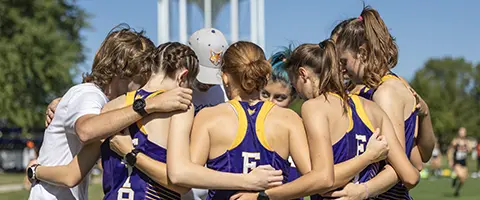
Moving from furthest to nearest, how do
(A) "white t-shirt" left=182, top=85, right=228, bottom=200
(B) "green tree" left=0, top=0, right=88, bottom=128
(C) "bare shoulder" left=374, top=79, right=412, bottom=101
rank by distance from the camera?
(B) "green tree" left=0, top=0, right=88, bottom=128, (A) "white t-shirt" left=182, top=85, right=228, bottom=200, (C) "bare shoulder" left=374, top=79, right=412, bottom=101

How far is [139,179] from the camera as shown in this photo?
3.99 m

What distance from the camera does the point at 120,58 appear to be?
427 centimetres

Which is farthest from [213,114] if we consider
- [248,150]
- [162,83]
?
[162,83]

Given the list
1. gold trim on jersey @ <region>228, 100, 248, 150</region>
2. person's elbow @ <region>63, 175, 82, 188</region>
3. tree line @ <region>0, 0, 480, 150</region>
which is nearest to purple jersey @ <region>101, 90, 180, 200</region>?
person's elbow @ <region>63, 175, 82, 188</region>

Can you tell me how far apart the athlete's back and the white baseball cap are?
0.97m

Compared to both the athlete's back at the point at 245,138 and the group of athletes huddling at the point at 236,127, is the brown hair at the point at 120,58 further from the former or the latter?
the athlete's back at the point at 245,138

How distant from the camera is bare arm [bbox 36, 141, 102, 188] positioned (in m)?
4.23

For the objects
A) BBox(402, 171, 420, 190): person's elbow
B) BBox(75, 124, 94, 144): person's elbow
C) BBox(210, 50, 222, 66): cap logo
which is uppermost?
BBox(210, 50, 222, 66): cap logo

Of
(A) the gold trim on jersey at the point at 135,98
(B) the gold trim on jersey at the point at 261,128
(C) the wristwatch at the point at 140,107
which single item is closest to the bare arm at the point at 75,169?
(A) the gold trim on jersey at the point at 135,98

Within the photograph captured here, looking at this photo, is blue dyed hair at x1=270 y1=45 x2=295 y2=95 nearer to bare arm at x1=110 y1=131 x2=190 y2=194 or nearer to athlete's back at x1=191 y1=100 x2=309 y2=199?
athlete's back at x1=191 y1=100 x2=309 y2=199

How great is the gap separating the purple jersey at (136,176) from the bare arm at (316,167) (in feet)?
2.11

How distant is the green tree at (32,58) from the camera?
33.3 m

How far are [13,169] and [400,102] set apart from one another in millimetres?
38933

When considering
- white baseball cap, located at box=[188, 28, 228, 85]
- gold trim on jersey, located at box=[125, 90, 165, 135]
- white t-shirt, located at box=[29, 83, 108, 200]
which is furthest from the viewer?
white baseball cap, located at box=[188, 28, 228, 85]
